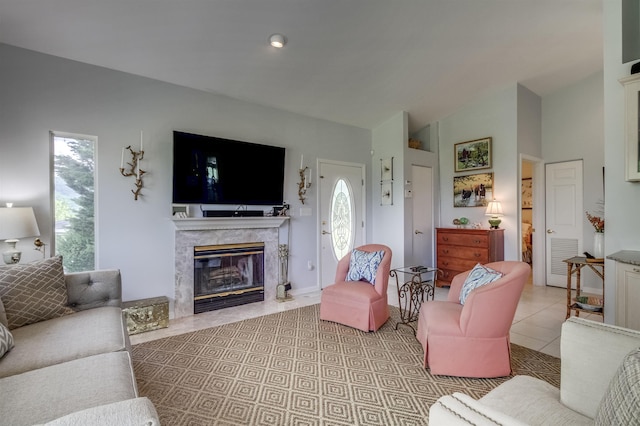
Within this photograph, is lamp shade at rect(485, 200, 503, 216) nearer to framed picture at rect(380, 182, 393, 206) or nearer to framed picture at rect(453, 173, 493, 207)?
framed picture at rect(453, 173, 493, 207)

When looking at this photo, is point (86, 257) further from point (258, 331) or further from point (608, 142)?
point (608, 142)

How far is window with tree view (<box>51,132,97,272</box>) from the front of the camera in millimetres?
2885

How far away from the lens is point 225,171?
144 inches

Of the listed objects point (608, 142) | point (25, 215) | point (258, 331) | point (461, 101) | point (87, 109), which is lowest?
point (258, 331)

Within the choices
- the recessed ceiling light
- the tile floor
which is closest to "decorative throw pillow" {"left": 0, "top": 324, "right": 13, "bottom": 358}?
the tile floor

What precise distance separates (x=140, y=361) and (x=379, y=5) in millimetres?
3543

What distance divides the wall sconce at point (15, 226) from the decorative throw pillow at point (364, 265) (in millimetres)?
2890

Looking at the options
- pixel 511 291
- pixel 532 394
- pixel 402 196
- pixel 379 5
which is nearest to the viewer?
pixel 532 394

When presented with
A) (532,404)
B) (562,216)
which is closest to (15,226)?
(532,404)

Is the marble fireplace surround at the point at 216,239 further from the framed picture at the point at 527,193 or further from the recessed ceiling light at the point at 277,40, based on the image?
the framed picture at the point at 527,193

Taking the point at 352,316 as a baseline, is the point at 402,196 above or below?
above

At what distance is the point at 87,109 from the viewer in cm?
294

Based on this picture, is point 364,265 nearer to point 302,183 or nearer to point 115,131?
point 302,183

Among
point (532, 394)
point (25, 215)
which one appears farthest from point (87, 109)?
point (532, 394)
